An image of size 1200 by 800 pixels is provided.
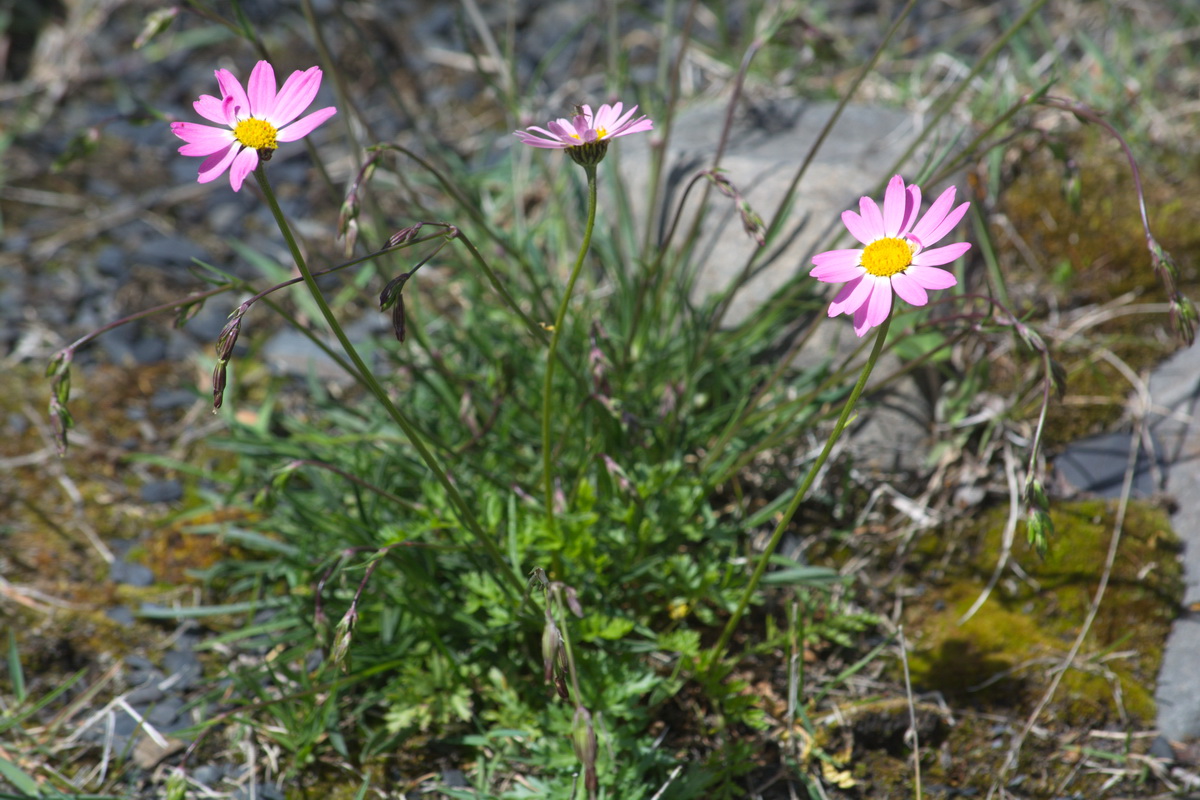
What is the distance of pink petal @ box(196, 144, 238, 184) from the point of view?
1.54 meters

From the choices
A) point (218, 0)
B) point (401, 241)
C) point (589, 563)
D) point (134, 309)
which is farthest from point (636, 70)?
point (401, 241)

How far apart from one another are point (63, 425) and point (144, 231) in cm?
282

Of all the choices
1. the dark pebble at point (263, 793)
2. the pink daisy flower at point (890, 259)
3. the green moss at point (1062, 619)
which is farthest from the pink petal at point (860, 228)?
the dark pebble at point (263, 793)

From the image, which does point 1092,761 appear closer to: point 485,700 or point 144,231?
point 485,700

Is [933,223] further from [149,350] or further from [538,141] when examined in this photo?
[149,350]

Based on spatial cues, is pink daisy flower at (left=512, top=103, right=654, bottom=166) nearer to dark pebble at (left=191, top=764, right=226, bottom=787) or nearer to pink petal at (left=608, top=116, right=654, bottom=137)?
pink petal at (left=608, top=116, right=654, bottom=137)

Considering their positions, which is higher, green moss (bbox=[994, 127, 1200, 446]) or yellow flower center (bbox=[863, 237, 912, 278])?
green moss (bbox=[994, 127, 1200, 446])

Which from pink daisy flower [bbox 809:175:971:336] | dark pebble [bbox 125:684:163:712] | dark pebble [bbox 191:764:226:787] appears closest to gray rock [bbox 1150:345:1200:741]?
pink daisy flower [bbox 809:175:971:336]

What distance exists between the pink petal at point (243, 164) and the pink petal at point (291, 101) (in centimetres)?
11

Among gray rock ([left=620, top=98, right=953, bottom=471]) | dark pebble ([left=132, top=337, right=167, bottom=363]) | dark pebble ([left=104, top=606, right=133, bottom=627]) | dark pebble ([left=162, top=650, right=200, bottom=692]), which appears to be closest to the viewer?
dark pebble ([left=162, top=650, right=200, bottom=692])

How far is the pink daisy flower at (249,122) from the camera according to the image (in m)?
1.54

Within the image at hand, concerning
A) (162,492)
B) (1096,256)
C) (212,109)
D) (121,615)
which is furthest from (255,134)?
(1096,256)

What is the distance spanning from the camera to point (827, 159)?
345 cm

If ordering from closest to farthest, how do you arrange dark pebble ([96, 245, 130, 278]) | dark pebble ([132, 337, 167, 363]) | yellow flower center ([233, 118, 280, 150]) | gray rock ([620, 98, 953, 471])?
yellow flower center ([233, 118, 280, 150]) < gray rock ([620, 98, 953, 471]) < dark pebble ([132, 337, 167, 363]) < dark pebble ([96, 245, 130, 278])
